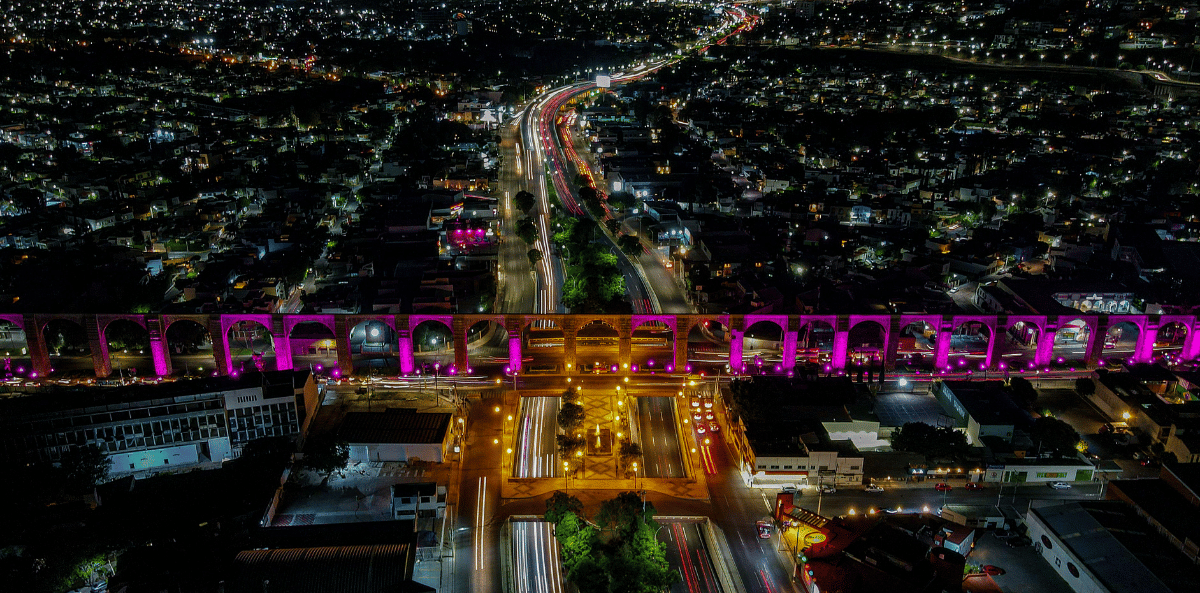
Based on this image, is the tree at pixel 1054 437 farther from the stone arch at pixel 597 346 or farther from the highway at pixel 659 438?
the stone arch at pixel 597 346

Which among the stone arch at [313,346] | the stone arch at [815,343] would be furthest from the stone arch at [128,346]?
the stone arch at [815,343]

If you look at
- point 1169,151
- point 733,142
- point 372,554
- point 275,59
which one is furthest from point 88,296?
point 275,59

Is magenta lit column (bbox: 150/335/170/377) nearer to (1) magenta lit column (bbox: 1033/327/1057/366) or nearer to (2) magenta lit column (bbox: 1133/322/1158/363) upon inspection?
(1) magenta lit column (bbox: 1033/327/1057/366)

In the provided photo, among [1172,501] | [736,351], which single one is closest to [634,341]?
[736,351]

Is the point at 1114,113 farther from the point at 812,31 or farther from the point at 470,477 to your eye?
the point at 470,477

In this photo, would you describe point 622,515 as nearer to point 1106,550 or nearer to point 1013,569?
point 1013,569

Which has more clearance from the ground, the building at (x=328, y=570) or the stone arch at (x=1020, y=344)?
the stone arch at (x=1020, y=344)
